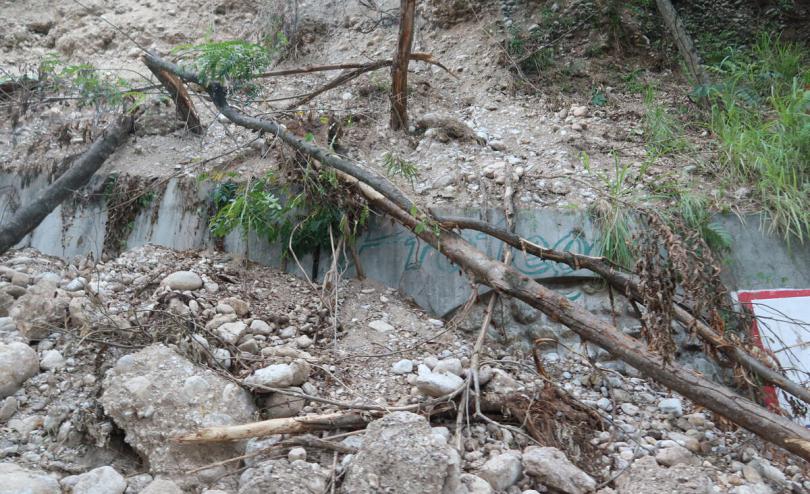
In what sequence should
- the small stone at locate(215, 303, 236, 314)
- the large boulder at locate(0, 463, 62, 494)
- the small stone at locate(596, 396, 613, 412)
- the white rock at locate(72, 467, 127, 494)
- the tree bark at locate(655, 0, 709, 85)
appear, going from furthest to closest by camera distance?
the tree bark at locate(655, 0, 709, 85) < the small stone at locate(215, 303, 236, 314) < the small stone at locate(596, 396, 613, 412) < the white rock at locate(72, 467, 127, 494) < the large boulder at locate(0, 463, 62, 494)

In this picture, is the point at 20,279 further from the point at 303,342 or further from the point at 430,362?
the point at 430,362

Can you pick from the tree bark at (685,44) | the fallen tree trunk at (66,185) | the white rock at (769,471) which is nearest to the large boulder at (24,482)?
the fallen tree trunk at (66,185)

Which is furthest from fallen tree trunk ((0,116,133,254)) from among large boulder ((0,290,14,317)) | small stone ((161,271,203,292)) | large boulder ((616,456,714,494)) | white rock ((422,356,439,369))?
large boulder ((616,456,714,494))

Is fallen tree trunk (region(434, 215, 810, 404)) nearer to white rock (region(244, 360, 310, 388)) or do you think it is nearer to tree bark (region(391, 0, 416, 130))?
white rock (region(244, 360, 310, 388))

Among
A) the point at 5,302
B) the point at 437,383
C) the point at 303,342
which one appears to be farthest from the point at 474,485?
the point at 5,302

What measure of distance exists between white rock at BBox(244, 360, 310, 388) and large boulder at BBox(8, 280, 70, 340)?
3.40 feet

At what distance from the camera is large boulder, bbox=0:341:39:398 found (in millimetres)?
2562

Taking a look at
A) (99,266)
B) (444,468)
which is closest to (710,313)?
(444,468)

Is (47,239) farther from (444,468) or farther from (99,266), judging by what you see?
(444,468)

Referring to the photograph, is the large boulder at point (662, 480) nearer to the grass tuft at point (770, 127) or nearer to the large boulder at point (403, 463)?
the large boulder at point (403, 463)

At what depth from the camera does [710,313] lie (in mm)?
2883

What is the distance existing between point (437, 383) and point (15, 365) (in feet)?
5.70

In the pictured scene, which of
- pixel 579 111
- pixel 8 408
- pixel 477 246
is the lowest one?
pixel 8 408

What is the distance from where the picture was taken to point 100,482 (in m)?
2.11
